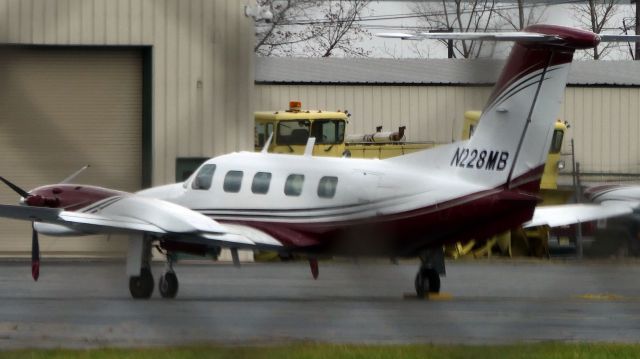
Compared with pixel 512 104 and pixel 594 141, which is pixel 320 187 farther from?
pixel 512 104

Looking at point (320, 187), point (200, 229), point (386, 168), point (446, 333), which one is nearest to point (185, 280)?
point (200, 229)

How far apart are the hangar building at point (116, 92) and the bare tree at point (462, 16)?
0.29 meters

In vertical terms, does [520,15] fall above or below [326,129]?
above

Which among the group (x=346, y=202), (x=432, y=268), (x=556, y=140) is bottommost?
(x=432, y=268)

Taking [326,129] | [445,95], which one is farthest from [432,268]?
[445,95]

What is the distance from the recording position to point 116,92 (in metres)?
2.41

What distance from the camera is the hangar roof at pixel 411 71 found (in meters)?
2.20

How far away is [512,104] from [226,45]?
0.55 m

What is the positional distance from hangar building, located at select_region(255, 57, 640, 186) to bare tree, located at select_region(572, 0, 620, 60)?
0.67 ft

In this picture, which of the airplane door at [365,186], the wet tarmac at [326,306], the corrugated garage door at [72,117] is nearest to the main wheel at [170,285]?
the wet tarmac at [326,306]

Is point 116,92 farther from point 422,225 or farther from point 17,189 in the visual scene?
point 422,225

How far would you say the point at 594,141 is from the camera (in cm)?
276

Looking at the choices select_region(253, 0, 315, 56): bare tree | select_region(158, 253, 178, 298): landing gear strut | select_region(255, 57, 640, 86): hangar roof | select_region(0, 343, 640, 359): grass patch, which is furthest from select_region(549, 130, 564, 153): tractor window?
select_region(158, 253, 178, 298): landing gear strut

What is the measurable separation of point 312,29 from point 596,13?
491 mm
